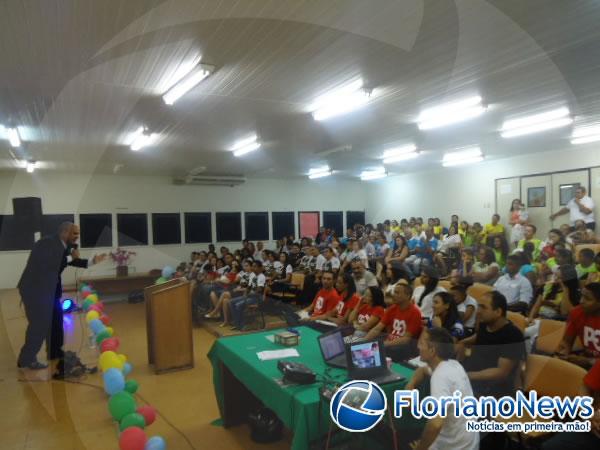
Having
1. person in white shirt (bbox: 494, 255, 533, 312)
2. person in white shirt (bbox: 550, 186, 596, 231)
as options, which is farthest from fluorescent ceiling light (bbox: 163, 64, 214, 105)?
person in white shirt (bbox: 550, 186, 596, 231)

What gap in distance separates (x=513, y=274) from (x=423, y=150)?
3.84 m

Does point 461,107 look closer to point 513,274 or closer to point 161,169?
point 513,274

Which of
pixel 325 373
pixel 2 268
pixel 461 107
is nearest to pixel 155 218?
pixel 2 268

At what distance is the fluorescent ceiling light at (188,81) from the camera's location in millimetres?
3451

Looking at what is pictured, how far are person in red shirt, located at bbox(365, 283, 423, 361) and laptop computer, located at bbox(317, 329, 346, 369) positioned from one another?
0.91 metres

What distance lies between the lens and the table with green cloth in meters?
2.06

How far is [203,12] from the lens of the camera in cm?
263

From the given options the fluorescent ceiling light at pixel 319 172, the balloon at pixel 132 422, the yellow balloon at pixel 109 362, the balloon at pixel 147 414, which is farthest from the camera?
the fluorescent ceiling light at pixel 319 172

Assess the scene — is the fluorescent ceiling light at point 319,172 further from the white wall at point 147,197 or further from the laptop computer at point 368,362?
the laptop computer at point 368,362

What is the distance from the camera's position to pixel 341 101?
14.8ft

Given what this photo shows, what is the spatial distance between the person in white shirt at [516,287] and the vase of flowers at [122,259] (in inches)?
322

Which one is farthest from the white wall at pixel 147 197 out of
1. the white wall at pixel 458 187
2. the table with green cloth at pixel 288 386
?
the table with green cloth at pixel 288 386

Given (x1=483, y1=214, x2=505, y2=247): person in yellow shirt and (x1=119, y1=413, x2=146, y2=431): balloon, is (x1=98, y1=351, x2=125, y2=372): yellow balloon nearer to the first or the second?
(x1=119, y1=413, x2=146, y2=431): balloon

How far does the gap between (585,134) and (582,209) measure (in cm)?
163
